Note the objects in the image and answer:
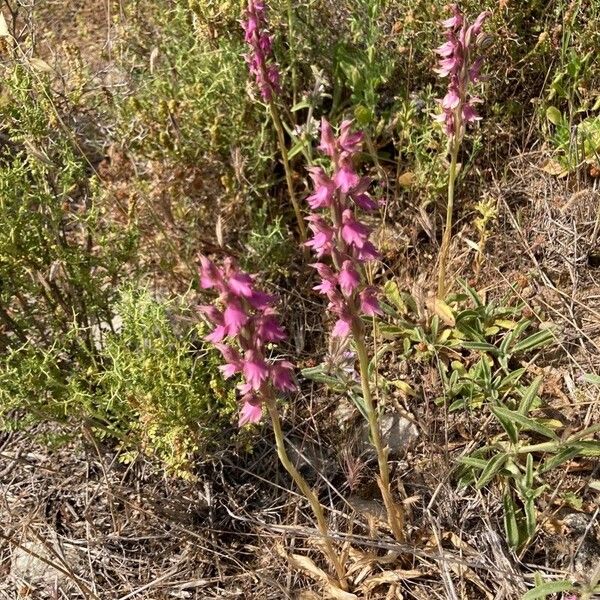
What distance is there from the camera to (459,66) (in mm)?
2504

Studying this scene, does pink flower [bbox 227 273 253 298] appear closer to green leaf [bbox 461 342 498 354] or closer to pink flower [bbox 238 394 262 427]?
pink flower [bbox 238 394 262 427]

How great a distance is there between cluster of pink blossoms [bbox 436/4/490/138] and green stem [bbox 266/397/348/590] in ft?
4.08

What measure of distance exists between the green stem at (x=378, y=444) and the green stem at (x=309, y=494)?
22cm

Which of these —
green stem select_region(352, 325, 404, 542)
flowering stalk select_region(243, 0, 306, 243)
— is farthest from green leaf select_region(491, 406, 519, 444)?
flowering stalk select_region(243, 0, 306, 243)

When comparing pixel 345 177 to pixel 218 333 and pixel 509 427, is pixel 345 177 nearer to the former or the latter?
pixel 218 333

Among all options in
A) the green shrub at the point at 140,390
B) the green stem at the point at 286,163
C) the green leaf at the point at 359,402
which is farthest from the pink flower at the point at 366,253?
the green stem at the point at 286,163

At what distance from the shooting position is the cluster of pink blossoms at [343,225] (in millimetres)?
1731

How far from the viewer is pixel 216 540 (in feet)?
8.82

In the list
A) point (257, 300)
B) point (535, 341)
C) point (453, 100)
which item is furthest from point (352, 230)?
point (535, 341)

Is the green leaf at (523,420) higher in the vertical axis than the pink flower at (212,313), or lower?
lower

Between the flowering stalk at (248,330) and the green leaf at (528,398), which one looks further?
the green leaf at (528,398)

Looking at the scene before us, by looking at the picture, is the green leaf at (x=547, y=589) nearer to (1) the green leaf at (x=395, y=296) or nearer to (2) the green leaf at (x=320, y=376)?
(2) the green leaf at (x=320, y=376)

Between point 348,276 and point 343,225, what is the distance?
128 mm

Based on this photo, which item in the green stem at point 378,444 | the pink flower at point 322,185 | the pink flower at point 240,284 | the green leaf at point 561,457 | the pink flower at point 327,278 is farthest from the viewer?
the green leaf at point 561,457
